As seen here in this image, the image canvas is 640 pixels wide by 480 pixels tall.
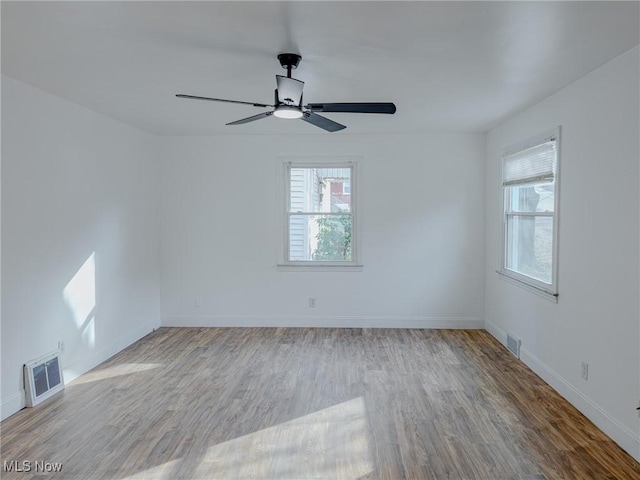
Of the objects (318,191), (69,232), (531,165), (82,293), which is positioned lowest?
(82,293)

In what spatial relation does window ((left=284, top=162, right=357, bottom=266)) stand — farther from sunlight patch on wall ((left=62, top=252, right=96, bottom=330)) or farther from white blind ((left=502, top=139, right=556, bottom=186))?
sunlight patch on wall ((left=62, top=252, right=96, bottom=330))

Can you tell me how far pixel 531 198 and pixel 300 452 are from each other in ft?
10.4

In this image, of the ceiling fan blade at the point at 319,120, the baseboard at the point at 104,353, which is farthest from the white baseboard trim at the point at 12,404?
the ceiling fan blade at the point at 319,120

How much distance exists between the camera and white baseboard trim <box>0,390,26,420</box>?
3.08 metres

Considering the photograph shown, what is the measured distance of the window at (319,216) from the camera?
5.62 metres

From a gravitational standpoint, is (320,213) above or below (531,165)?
below

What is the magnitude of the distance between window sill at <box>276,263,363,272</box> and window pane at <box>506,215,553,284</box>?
1.83 metres

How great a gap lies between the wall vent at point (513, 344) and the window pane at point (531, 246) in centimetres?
68

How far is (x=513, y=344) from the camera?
4.48 metres

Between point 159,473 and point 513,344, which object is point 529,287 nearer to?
point 513,344

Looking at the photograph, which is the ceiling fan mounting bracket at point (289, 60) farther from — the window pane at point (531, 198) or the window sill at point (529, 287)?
the window sill at point (529, 287)

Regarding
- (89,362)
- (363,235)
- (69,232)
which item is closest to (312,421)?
(89,362)

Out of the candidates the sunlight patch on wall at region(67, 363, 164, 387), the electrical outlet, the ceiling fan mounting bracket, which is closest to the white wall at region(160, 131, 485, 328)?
the sunlight patch on wall at region(67, 363, 164, 387)

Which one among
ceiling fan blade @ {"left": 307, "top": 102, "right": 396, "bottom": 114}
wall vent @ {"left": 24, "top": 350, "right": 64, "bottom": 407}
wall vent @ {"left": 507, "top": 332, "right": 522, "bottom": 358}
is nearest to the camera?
ceiling fan blade @ {"left": 307, "top": 102, "right": 396, "bottom": 114}
